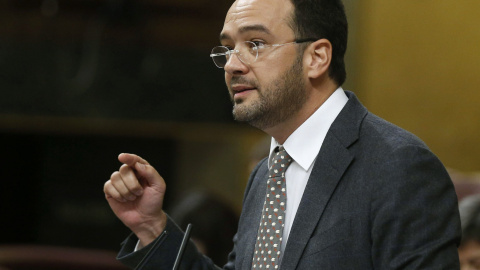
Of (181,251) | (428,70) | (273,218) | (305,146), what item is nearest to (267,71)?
(305,146)

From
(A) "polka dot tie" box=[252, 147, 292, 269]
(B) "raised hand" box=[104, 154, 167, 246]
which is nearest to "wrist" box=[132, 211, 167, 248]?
(B) "raised hand" box=[104, 154, 167, 246]

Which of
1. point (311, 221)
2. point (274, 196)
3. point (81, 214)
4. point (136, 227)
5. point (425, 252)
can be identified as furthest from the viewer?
point (81, 214)

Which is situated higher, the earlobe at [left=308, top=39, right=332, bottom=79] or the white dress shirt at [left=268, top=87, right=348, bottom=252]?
the earlobe at [left=308, top=39, right=332, bottom=79]

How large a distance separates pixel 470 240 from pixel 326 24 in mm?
1106

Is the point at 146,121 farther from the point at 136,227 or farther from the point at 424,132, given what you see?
the point at 136,227

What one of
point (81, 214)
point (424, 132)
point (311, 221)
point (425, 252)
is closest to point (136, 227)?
point (311, 221)

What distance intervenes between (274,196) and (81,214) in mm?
4482

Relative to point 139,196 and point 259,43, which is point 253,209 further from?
point 259,43

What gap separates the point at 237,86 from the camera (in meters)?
1.70

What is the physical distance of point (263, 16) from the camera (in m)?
1.69

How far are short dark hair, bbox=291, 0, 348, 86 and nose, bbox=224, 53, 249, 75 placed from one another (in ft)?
0.43

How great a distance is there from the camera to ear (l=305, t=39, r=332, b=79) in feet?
5.56

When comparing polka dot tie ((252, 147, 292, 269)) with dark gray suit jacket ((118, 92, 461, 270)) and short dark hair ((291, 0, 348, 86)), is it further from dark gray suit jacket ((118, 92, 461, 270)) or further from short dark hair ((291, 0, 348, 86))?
short dark hair ((291, 0, 348, 86))

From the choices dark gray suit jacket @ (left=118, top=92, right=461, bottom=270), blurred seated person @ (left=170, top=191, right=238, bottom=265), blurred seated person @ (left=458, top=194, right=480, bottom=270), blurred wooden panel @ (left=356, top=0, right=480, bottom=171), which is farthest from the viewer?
blurred wooden panel @ (left=356, top=0, right=480, bottom=171)
